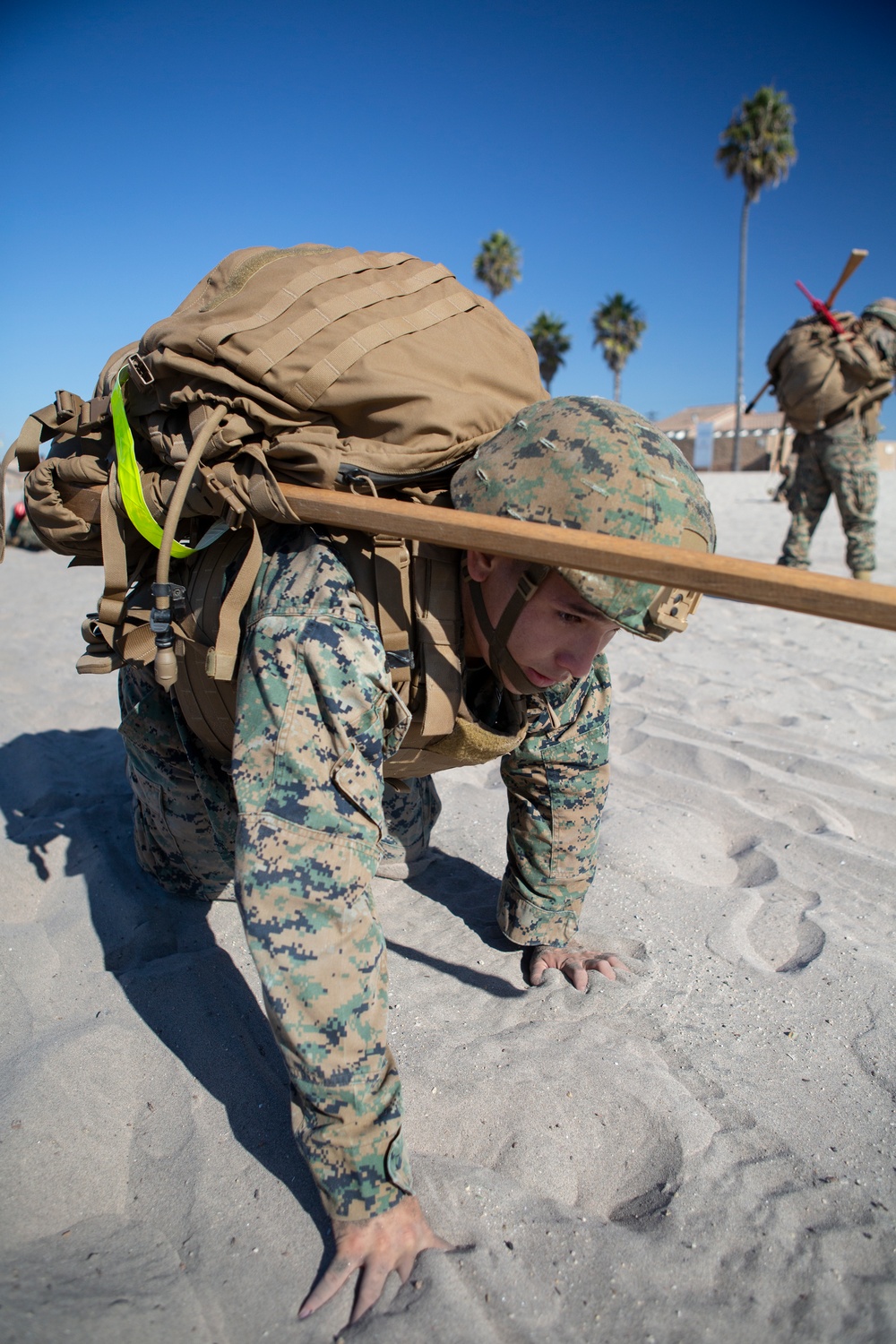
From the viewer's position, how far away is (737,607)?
656 cm

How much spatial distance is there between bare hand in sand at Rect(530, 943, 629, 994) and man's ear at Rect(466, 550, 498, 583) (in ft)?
3.69

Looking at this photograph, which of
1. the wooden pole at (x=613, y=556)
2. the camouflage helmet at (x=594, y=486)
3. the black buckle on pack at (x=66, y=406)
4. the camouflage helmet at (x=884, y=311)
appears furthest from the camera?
the camouflage helmet at (x=884, y=311)

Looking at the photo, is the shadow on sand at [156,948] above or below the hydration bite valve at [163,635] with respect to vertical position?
below

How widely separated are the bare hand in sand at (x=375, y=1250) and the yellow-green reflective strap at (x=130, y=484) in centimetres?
134

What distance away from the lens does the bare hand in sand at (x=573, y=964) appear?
221 cm

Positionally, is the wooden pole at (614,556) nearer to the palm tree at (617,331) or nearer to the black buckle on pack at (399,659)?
the black buckle on pack at (399,659)

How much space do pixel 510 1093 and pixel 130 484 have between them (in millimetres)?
1570

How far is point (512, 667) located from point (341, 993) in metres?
0.74

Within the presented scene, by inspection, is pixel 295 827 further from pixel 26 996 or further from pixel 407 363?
pixel 26 996

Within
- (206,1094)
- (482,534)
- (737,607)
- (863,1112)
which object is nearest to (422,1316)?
(206,1094)

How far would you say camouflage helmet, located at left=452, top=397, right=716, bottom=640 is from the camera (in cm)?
154

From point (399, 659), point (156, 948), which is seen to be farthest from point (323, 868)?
point (156, 948)

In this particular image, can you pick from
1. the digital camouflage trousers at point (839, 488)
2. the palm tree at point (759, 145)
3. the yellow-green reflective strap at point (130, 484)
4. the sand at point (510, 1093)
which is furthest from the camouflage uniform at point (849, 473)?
the palm tree at point (759, 145)

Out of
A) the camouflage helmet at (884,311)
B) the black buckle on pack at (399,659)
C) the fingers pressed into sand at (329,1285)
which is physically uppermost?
the camouflage helmet at (884,311)
